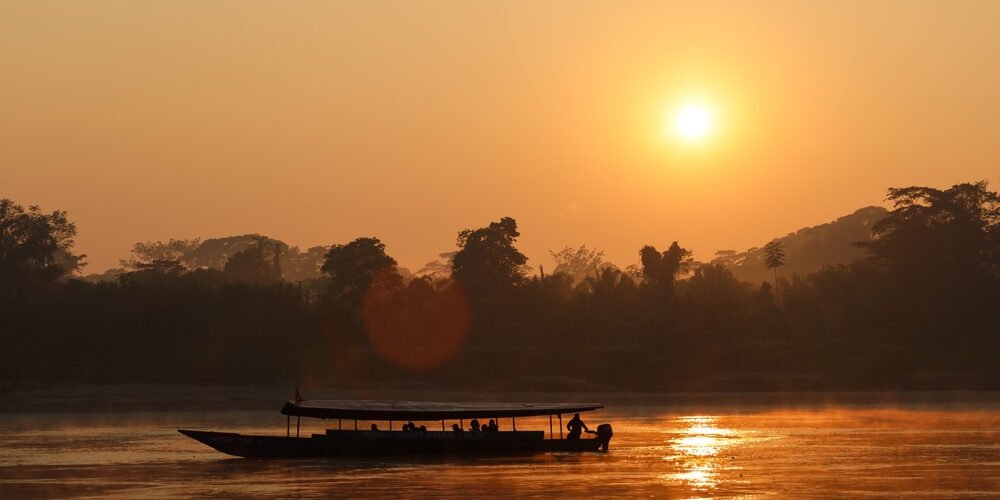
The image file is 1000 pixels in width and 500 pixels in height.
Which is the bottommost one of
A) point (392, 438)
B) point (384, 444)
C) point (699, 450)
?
point (699, 450)

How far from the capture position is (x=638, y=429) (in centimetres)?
6819

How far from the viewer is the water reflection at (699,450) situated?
45594mm

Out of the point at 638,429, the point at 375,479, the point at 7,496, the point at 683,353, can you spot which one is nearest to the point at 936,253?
the point at 683,353

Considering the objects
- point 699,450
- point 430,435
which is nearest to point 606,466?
point 699,450

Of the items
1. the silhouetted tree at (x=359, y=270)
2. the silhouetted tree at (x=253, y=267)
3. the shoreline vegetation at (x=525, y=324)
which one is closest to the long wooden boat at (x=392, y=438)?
the shoreline vegetation at (x=525, y=324)

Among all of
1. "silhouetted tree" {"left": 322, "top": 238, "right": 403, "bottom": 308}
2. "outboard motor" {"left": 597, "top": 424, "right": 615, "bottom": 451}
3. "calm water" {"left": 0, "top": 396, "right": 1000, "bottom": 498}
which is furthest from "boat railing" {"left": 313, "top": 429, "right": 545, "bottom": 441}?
"silhouetted tree" {"left": 322, "top": 238, "right": 403, "bottom": 308}

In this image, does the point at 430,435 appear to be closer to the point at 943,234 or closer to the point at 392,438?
the point at 392,438

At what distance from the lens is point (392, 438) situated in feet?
180

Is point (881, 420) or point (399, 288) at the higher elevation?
point (399, 288)

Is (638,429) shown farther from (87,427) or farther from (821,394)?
(821,394)

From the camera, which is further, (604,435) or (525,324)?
(525,324)

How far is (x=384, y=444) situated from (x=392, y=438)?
40 centimetres

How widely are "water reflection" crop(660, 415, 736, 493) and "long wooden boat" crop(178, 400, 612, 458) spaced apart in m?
4.01

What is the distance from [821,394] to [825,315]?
984 inches
